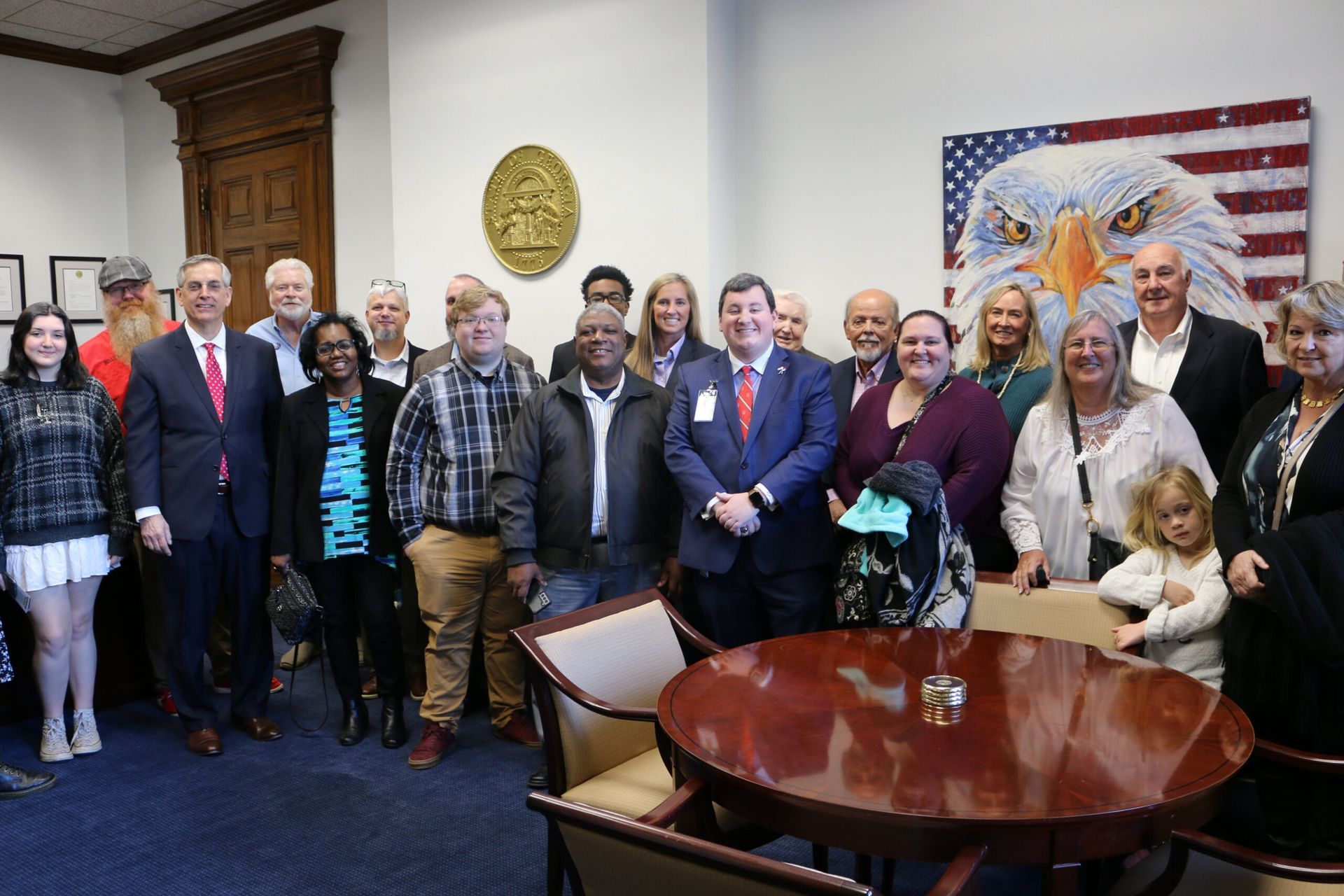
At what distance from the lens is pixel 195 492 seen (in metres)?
3.55

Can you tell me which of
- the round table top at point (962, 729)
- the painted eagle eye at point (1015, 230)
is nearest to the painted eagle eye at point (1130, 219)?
the painted eagle eye at point (1015, 230)

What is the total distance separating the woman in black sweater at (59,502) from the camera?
11.2ft

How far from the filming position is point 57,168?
24.8 ft

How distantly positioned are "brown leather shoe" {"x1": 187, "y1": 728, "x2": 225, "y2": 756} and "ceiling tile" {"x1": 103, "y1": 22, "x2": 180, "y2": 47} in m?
5.38

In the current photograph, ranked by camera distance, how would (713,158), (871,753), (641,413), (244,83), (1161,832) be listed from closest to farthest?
1. (1161,832)
2. (871,753)
3. (641,413)
4. (713,158)
5. (244,83)

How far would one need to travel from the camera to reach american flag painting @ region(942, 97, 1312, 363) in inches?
144

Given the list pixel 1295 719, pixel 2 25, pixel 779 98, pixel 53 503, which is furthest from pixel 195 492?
pixel 2 25

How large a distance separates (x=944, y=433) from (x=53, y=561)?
9.76 ft

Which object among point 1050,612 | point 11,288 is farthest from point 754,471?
point 11,288

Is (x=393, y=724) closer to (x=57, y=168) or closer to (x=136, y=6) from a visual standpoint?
(x=136, y=6)

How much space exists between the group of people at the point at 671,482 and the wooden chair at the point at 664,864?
1.45 meters

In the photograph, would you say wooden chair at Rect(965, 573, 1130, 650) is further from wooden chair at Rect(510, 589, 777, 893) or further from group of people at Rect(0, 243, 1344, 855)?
wooden chair at Rect(510, 589, 777, 893)

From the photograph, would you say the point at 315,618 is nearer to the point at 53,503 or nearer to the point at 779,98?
the point at 53,503

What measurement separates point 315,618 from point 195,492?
0.60m
